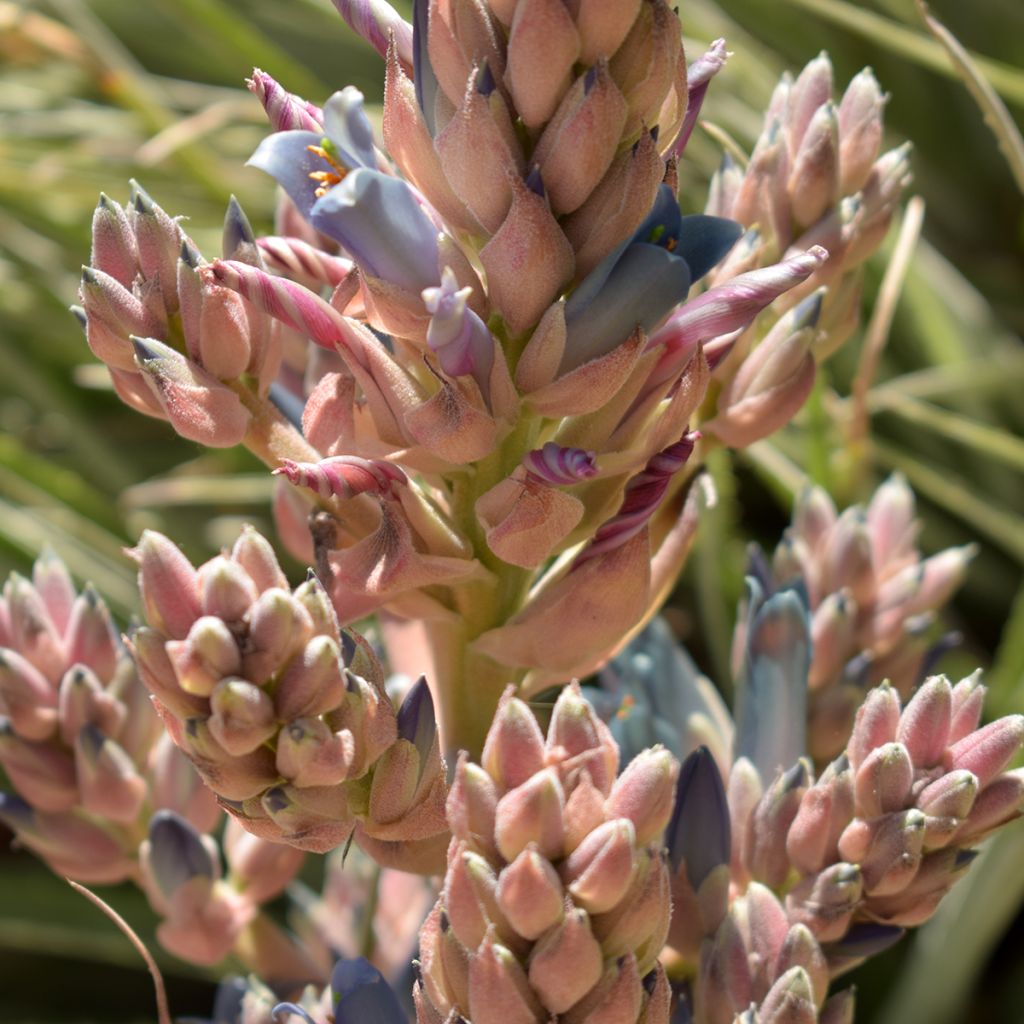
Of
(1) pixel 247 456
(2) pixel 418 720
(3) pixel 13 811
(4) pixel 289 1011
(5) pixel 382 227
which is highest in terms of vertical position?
(5) pixel 382 227

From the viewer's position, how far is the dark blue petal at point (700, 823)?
526 mm

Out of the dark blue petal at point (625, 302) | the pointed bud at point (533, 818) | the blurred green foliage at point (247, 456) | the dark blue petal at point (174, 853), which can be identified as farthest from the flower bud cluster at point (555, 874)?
the blurred green foliage at point (247, 456)

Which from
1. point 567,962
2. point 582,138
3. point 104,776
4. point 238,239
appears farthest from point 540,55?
point 104,776

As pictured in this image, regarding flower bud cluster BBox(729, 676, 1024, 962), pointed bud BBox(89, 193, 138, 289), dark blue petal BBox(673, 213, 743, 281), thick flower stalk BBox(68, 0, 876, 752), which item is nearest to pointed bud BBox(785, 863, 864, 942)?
flower bud cluster BBox(729, 676, 1024, 962)

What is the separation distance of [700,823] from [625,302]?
213 mm

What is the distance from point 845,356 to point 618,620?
2.89ft

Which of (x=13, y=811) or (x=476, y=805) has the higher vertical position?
(x=476, y=805)

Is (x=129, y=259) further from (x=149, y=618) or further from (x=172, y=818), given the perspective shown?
(x=172, y=818)

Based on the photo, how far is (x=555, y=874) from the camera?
0.37 m

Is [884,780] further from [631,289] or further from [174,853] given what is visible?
[174,853]

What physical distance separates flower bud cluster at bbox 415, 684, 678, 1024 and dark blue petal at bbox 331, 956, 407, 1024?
0.29 ft

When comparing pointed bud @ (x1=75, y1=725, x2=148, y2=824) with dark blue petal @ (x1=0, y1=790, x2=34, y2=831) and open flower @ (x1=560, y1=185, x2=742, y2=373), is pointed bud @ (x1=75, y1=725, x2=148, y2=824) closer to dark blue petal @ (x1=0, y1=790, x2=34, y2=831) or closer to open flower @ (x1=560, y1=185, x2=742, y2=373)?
dark blue petal @ (x1=0, y1=790, x2=34, y2=831)

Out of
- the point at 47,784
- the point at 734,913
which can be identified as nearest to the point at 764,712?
the point at 734,913

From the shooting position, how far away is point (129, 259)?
47 centimetres
